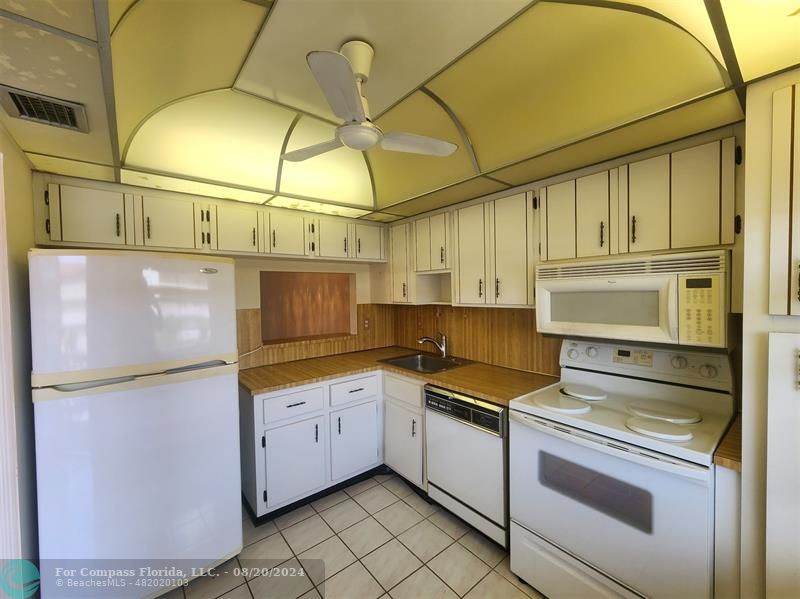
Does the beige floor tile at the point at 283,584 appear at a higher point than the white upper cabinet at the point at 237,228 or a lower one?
lower

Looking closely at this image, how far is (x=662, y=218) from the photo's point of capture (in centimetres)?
160

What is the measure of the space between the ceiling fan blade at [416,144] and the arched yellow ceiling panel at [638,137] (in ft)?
2.25

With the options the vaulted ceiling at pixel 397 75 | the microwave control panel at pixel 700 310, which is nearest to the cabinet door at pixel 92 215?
the vaulted ceiling at pixel 397 75

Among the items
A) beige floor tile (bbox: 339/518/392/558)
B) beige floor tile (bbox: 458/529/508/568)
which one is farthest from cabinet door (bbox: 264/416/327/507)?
beige floor tile (bbox: 458/529/508/568)

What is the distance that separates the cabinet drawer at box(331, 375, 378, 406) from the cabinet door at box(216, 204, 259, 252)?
1.24m

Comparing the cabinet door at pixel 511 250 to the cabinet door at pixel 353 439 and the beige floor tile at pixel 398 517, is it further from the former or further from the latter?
the beige floor tile at pixel 398 517

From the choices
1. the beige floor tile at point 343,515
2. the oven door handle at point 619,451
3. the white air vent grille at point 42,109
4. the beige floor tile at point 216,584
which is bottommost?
the beige floor tile at point 216,584

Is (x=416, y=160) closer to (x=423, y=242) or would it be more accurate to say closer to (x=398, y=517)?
(x=423, y=242)

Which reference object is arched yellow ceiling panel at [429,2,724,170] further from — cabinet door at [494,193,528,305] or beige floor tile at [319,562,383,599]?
beige floor tile at [319,562,383,599]

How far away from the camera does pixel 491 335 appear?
271cm

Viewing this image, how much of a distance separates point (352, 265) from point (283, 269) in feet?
2.37

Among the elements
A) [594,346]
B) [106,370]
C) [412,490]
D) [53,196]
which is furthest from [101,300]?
[594,346]

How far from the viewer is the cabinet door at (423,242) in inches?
112

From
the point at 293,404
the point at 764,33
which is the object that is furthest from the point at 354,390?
the point at 764,33
